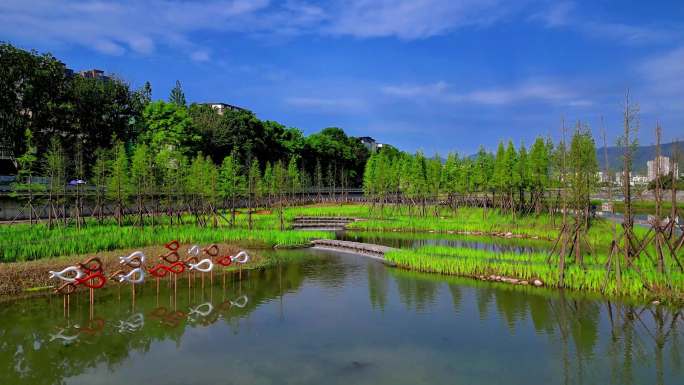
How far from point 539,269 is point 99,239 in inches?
749

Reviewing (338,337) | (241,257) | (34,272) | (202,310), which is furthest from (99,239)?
(338,337)

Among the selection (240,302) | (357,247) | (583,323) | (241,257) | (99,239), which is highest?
(99,239)

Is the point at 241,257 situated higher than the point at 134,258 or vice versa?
the point at 134,258

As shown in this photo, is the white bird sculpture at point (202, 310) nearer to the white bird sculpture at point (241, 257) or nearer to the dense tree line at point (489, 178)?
the white bird sculpture at point (241, 257)

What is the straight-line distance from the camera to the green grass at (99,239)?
59.6ft

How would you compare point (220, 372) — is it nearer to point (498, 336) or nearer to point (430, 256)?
point (498, 336)

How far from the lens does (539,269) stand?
17625 mm

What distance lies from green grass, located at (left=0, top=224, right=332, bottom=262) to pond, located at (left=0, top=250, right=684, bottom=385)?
12.8ft

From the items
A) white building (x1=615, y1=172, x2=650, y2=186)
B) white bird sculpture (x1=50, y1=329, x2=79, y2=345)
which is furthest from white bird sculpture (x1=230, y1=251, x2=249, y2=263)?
white building (x1=615, y1=172, x2=650, y2=186)

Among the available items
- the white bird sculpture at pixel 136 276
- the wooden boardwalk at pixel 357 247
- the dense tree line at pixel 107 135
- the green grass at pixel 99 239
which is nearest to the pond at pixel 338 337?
the white bird sculpture at pixel 136 276

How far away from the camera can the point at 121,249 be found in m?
20.9

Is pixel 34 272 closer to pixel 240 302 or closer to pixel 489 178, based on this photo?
pixel 240 302

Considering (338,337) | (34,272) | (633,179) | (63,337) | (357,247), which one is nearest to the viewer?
(63,337)

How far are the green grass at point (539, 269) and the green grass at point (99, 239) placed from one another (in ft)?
26.9
